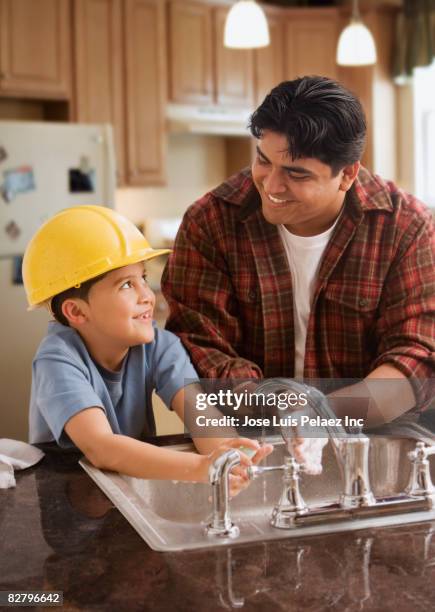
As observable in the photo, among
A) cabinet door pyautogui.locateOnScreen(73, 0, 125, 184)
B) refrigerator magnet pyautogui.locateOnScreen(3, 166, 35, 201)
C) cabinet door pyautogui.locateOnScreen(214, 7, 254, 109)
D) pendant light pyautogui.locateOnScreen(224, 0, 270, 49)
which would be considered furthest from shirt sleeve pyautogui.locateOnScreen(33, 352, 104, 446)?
cabinet door pyautogui.locateOnScreen(214, 7, 254, 109)

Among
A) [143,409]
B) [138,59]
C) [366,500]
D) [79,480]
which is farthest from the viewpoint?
[138,59]

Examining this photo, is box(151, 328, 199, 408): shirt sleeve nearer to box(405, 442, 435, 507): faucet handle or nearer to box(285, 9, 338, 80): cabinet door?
box(405, 442, 435, 507): faucet handle

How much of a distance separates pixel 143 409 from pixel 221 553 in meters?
0.58

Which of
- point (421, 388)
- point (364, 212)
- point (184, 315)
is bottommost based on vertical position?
point (421, 388)

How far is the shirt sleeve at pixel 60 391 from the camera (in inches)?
48.6

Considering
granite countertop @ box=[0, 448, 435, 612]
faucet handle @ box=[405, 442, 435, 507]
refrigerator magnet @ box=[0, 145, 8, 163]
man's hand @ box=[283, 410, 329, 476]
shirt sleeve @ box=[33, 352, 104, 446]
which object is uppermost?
refrigerator magnet @ box=[0, 145, 8, 163]

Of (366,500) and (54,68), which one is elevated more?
(54,68)

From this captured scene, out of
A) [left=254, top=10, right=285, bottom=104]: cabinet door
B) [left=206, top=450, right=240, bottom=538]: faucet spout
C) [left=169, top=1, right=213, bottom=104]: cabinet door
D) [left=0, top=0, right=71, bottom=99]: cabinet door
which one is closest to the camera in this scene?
[left=206, top=450, right=240, bottom=538]: faucet spout

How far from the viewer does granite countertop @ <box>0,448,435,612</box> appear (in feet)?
2.51

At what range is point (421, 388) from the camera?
1.46m

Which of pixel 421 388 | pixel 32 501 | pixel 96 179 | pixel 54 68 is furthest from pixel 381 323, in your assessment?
pixel 54 68

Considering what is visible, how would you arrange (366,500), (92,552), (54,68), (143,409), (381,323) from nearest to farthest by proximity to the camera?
(92,552) < (366,500) < (143,409) < (381,323) < (54,68)

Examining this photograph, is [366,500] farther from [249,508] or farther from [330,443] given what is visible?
[249,508]

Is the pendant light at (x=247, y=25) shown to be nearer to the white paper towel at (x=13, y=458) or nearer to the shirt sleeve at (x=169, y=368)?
the shirt sleeve at (x=169, y=368)
